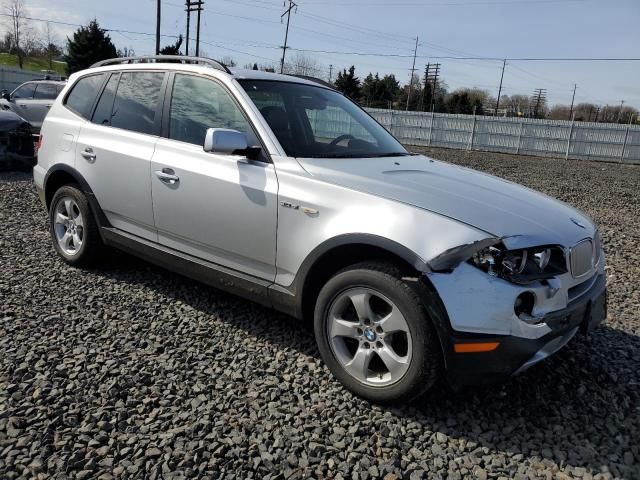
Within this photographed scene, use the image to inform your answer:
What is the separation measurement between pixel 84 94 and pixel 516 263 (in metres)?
4.07

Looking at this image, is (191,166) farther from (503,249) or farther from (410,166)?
(503,249)

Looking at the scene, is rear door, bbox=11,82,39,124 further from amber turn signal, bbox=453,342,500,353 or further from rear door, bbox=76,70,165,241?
amber turn signal, bbox=453,342,500,353

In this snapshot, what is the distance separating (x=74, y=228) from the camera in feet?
15.8

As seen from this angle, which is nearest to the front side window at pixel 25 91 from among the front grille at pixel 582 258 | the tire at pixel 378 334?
the tire at pixel 378 334

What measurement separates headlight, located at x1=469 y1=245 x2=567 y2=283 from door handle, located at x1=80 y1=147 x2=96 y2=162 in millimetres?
3284

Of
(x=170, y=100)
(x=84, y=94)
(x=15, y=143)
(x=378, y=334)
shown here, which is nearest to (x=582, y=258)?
(x=378, y=334)

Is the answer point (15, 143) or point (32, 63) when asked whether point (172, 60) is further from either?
point (32, 63)

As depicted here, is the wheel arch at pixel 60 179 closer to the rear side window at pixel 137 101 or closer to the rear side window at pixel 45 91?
the rear side window at pixel 137 101

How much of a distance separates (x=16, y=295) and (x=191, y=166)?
188cm

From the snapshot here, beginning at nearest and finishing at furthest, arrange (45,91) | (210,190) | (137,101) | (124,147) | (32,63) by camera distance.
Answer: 1. (210,190)
2. (124,147)
3. (137,101)
4. (45,91)
5. (32,63)

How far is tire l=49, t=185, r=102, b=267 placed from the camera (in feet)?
14.9

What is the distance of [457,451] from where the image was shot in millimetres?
2594

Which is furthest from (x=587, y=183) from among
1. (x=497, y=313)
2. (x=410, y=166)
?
(x=497, y=313)

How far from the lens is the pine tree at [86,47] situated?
44531mm
